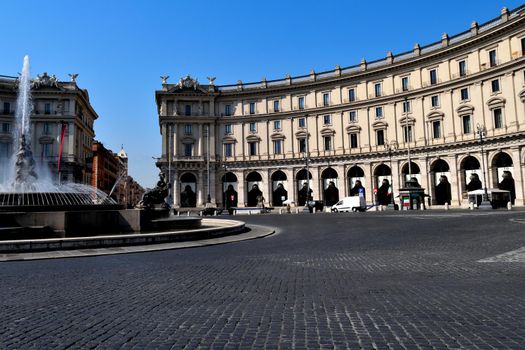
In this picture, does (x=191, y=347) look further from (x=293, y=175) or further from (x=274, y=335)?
(x=293, y=175)

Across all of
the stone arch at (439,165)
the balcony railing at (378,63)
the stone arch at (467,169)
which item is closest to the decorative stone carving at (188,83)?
the balcony railing at (378,63)

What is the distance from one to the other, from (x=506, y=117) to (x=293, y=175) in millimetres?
31272

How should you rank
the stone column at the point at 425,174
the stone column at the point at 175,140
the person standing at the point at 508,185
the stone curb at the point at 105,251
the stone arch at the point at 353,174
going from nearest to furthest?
the stone curb at the point at 105,251 → the person standing at the point at 508,185 → the stone column at the point at 425,174 → the stone arch at the point at 353,174 → the stone column at the point at 175,140

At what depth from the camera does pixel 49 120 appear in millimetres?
66875

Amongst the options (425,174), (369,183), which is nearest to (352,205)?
(369,183)

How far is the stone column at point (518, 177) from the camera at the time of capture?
148 feet

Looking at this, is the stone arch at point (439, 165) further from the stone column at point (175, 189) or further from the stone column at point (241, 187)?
the stone column at point (175, 189)

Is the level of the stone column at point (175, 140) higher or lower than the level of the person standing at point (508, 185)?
higher

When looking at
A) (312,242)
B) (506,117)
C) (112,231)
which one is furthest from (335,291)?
(506,117)

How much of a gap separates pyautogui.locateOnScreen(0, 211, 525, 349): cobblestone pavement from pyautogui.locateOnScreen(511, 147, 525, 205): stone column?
41.7 meters

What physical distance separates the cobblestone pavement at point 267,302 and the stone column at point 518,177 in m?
41.7

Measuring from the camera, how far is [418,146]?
183 feet

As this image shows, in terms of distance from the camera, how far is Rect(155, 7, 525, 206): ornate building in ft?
159

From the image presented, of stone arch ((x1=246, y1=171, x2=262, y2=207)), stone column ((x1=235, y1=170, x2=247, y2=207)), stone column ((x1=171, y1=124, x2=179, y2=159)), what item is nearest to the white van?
stone arch ((x1=246, y1=171, x2=262, y2=207))
